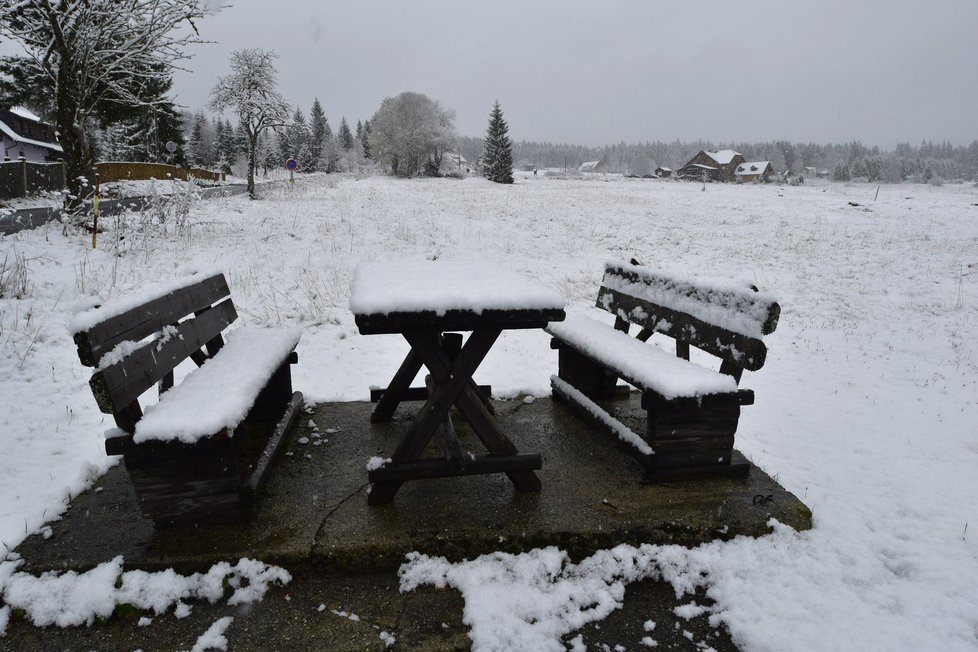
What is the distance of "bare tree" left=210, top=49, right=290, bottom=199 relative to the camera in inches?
921

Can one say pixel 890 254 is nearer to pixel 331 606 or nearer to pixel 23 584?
pixel 331 606

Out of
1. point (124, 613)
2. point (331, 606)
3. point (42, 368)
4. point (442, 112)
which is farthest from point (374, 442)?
point (442, 112)

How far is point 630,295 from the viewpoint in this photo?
450 cm

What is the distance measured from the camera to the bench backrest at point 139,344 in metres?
2.34

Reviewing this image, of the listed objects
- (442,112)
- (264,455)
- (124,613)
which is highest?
(442,112)

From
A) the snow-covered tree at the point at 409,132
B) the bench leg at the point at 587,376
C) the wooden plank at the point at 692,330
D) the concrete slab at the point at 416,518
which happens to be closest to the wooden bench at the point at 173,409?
the concrete slab at the point at 416,518

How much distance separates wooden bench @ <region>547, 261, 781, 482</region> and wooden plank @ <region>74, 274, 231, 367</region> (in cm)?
264

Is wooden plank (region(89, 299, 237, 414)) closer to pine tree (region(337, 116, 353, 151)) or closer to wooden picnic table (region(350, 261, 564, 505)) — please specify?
wooden picnic table (region(350, 261, 564, 505))

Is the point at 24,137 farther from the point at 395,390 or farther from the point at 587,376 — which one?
the point at 587,376

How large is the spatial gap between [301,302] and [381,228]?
7134 millimetres

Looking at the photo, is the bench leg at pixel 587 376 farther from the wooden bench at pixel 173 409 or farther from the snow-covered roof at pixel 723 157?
the snow-covered roof at pixel 723 157

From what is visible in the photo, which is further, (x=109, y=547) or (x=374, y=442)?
(x=374, y=442)

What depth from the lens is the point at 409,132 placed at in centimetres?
5478

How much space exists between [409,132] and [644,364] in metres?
56.0
